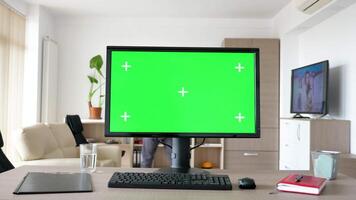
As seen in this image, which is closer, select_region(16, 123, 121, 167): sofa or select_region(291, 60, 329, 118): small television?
select_region(16, 123, 121, 167): sofa

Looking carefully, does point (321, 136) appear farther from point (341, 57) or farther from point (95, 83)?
point (95, 83)

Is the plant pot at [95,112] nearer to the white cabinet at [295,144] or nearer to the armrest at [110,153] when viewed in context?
the armrest at [110,153]

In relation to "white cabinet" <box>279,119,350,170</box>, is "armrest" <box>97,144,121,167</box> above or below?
below

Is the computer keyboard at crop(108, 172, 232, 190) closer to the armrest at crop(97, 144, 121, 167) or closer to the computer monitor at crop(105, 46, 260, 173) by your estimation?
the computer monitor at crop(105, 46, 260, 173)

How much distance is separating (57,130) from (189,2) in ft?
7.72

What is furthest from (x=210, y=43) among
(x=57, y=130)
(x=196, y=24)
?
(x=57, y=130)

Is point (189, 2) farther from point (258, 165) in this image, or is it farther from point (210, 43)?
point (258, 165)

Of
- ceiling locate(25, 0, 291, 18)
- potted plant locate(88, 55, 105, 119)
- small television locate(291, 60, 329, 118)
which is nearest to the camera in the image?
small television locate(291, 60, 329, 118)

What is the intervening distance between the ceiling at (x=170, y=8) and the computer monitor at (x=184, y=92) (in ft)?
11.5

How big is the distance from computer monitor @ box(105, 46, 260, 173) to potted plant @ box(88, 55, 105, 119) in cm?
392

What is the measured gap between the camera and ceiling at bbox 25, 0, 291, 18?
475 cm

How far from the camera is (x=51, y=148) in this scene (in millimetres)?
3559

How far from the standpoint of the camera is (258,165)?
5113 mm

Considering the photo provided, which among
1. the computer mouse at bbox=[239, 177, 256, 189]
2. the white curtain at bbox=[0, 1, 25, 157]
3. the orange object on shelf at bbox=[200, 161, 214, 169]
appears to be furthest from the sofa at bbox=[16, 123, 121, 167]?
the computer mouse at bbox=[239, 177, 256, 189]
